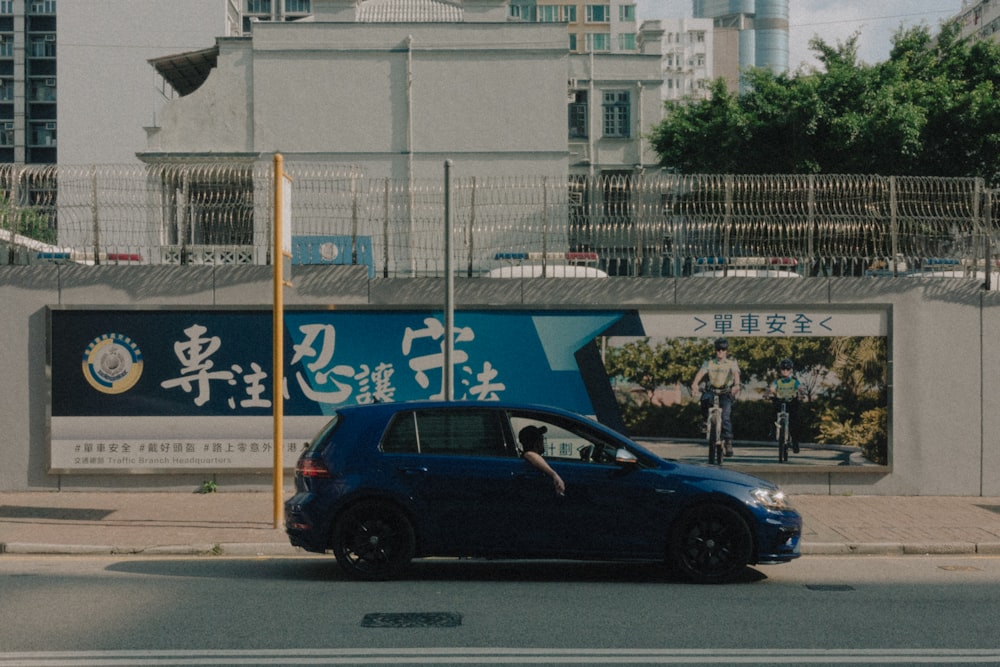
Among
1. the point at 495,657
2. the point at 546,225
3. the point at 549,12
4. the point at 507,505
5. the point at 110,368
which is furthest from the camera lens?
the point at 549,12

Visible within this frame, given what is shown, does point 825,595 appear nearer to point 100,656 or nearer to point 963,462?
point 100,656

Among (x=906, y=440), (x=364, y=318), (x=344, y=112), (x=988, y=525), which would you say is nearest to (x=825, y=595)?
(x=988, y=525)

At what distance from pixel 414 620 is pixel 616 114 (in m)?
48.2

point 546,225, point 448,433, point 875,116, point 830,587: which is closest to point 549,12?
point 875,116

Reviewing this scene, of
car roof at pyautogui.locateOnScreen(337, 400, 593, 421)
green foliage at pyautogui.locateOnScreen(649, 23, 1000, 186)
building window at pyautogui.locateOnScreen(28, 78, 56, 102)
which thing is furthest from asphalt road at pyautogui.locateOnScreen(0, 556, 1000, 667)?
building window at pyautogui.locateOnScreen(28, 78, 56, 102)

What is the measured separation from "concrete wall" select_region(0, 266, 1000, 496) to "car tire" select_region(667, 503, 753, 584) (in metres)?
5.64

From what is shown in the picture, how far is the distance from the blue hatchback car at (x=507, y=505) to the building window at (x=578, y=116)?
1830 inches

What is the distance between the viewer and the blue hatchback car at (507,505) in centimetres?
932

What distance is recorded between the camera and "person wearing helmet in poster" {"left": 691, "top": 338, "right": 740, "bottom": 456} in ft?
48.5

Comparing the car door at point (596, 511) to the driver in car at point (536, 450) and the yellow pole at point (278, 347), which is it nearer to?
the driver in car at point (536, 450)

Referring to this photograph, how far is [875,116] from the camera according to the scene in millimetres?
35719

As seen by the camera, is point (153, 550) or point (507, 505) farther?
point (153, 550)

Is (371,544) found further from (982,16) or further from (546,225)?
(982,16)

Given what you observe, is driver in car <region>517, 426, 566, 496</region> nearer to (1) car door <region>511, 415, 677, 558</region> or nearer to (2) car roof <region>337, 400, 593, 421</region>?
(1) car door <region>511, 415, 677, 558</region>
